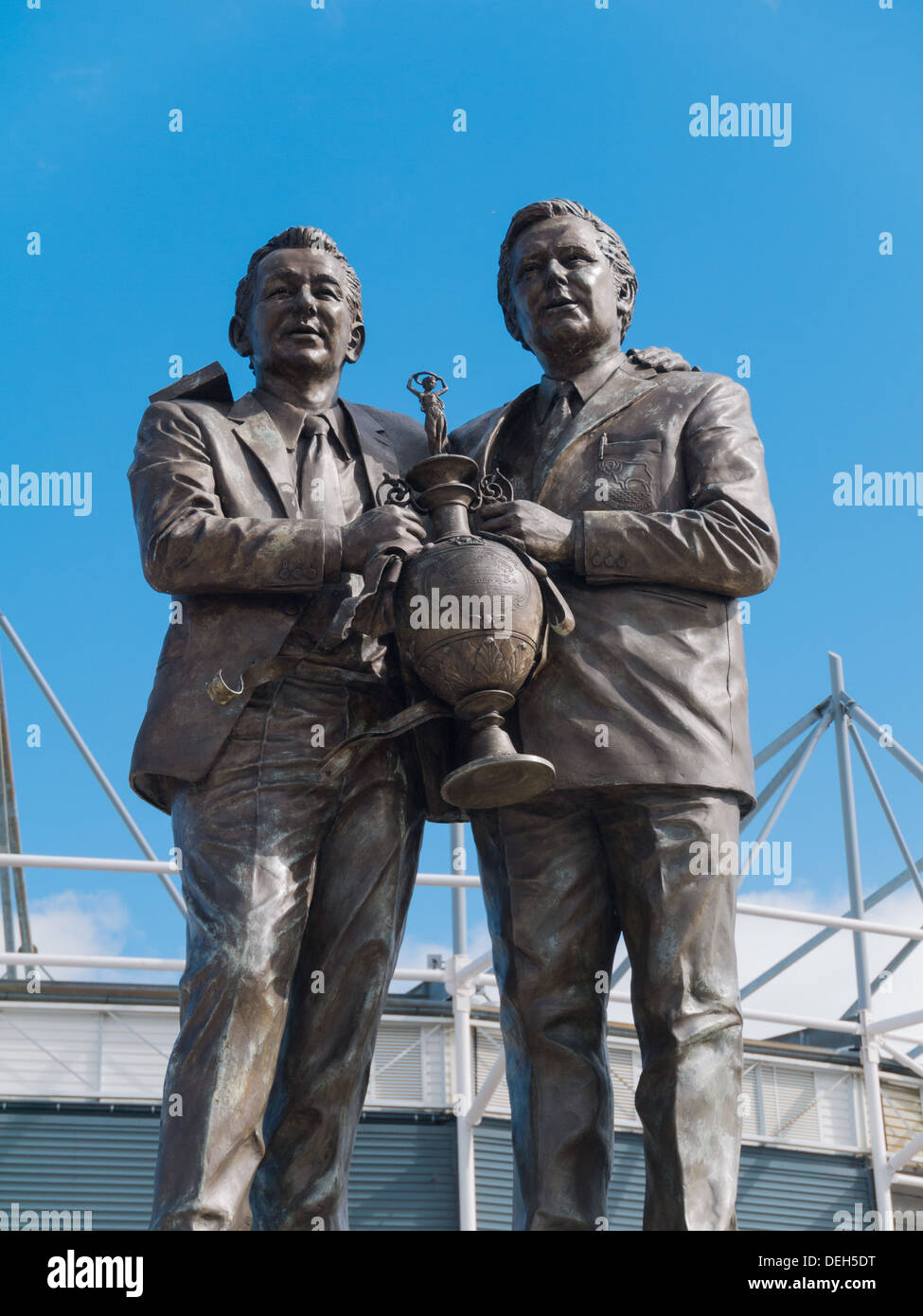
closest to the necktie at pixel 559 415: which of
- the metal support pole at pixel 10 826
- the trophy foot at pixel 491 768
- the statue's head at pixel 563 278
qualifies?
the statue's head at pixel 563 278

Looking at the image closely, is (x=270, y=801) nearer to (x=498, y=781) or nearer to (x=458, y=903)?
(x=498, y=781)

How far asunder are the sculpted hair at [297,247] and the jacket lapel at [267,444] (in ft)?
1.59

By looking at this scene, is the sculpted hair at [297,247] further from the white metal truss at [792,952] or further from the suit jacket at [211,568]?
the white metal truss at [792,952]

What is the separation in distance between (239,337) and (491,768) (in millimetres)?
2533

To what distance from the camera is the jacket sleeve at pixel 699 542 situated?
22.5 feet

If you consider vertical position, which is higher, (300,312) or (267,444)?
(300,312)

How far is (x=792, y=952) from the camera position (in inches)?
769

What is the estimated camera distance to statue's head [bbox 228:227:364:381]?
7.50 metres

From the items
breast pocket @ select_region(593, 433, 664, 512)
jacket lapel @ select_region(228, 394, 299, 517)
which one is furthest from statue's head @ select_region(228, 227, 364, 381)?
breast pocket @ select_region(593, 433, 664, 512)

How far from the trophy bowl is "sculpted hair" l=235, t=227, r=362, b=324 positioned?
157 cm

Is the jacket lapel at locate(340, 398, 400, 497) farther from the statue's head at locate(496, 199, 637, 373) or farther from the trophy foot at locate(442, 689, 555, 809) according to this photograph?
the trophy foot at locate(442, 689, 555, 809)

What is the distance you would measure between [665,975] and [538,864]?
2.13 ft

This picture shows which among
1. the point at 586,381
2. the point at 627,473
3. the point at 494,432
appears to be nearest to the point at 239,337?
the point at 494,432
